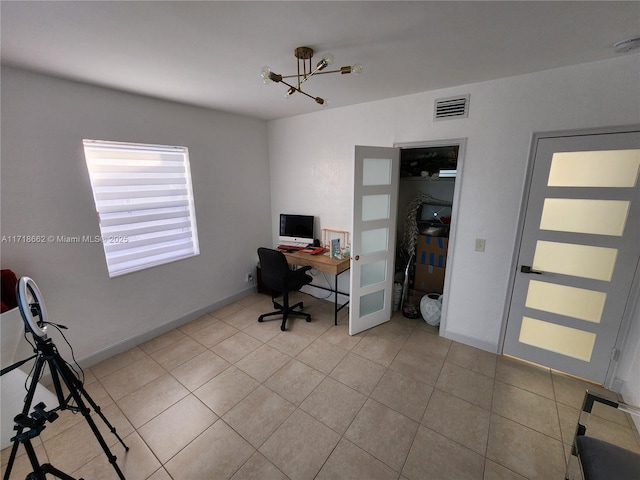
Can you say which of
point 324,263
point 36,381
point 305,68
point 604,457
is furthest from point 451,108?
point 36,381

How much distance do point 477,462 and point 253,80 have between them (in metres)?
3.20

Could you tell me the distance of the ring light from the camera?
1129 mm

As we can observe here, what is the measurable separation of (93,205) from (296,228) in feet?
7.16

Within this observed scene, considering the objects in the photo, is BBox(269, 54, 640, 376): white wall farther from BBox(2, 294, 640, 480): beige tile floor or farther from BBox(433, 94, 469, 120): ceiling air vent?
BBox(2, 294, 640, 480): beige tile floor

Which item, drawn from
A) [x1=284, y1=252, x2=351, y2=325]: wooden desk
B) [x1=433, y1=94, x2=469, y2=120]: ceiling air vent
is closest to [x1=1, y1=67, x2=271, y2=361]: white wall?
[x1=284, y1=252, x2=351, y2=325]: wooden desk

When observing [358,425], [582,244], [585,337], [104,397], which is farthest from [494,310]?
[104,397]

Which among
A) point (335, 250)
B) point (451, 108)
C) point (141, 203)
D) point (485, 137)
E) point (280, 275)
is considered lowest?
point (280, 275)

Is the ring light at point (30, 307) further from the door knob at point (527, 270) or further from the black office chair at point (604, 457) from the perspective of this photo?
the door knob at point (527, 270)

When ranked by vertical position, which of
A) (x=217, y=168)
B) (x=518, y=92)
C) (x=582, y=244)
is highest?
(x=518, y=92)

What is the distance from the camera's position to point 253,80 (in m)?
2.18

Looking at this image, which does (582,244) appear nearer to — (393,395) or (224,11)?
(393,395)

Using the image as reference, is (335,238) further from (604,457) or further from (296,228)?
(604,457)

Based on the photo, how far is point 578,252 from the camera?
83.5 inches

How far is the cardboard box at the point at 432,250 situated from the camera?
311 cm
